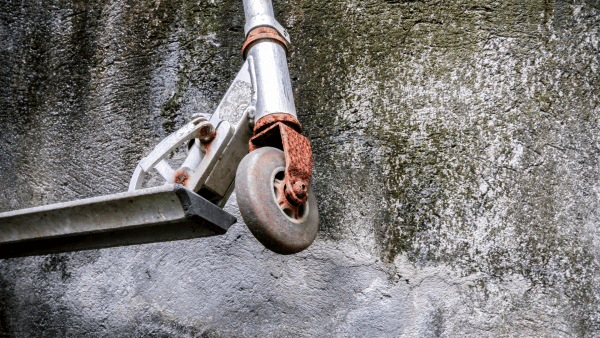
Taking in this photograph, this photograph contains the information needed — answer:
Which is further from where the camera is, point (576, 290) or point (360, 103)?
point (360, 103)

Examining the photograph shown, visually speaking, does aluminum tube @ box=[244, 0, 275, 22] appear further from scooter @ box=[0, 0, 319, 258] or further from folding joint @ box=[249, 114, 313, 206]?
folding joint @ box=[249, 114, 313, 206]

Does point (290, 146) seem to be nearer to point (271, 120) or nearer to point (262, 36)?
point (271, 120)

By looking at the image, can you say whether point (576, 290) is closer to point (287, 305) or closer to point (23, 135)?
point (287, 305)

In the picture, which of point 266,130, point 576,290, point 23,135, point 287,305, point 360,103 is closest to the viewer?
point 266,130

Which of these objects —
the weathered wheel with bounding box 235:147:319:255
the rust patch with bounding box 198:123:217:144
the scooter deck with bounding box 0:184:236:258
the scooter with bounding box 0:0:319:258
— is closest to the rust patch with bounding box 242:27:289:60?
the scooter with bounding box 0:0:319:258

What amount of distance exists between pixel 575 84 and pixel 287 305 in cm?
112

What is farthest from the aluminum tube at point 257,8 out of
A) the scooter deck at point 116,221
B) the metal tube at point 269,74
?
the scooter deck at point 116,221

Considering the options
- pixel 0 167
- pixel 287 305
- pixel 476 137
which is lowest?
pixel 287 305

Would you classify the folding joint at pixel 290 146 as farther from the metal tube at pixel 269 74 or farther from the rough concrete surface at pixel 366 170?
the rough concrete surface at pixel 366 170

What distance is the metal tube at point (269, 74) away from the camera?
1.26 m

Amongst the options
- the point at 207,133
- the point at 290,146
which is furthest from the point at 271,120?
the point at 207,133

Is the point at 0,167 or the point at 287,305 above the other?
the point at 0,167

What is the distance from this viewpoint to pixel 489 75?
160 cm

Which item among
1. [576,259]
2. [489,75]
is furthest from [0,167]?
[576,259]
